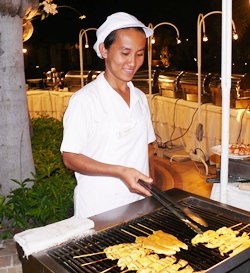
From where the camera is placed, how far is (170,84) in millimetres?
7590

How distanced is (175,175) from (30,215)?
11.7 feet

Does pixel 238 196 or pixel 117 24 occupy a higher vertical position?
pixel 117 24

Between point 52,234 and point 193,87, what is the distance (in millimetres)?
5911

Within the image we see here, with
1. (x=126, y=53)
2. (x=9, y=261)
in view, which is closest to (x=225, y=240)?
(x=126, y=53)

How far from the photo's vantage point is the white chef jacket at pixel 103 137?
6.80 ft

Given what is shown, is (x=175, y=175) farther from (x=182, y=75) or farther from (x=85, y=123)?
(x=85, y=123)

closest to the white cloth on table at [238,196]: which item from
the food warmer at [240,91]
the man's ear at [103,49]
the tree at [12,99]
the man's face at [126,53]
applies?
the man's face at [126,53]

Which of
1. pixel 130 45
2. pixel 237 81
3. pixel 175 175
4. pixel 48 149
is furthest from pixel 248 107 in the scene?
pixel 130 45

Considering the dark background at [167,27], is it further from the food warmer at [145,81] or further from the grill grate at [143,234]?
the grill grate at [143,234]

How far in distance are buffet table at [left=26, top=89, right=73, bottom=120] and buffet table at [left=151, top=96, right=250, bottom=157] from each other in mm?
2666

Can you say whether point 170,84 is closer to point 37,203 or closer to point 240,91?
point 240,91

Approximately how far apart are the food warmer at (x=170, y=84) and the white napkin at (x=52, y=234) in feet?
19.7

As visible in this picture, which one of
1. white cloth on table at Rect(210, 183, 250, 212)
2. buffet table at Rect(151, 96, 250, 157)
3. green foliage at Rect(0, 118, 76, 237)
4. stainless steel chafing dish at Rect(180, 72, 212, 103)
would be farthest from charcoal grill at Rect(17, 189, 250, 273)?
stainless steel chafing dish at Rect(180, 72, 212, 103)

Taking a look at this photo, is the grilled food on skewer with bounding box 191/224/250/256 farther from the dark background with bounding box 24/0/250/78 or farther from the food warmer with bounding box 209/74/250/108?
the dark background with bounding box 24/0/250/78
